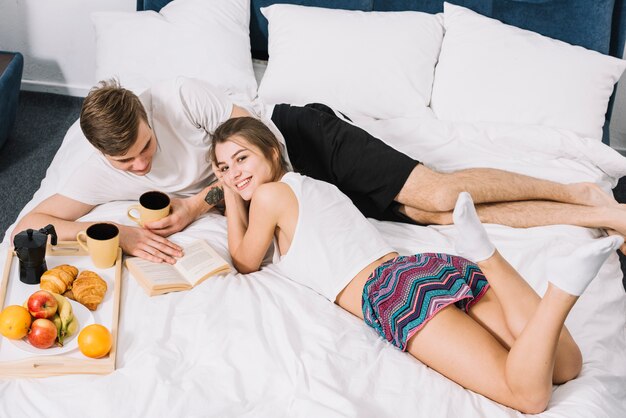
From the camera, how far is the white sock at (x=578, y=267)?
4.58ft

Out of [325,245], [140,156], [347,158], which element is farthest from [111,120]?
[347,158]

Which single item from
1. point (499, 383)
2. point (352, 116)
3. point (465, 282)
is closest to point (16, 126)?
point (352, 116)

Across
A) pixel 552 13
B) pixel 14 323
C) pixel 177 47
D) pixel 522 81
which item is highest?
pixel 552 13

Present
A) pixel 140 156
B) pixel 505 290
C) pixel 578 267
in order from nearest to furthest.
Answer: pixel 578 267
pixel 505 290
pixel 140 156

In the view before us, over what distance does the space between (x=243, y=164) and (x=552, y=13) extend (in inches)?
63.9

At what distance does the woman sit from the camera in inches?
57.6

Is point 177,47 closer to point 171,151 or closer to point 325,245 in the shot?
point 171,151

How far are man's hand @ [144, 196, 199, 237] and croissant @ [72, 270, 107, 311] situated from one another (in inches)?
10.9

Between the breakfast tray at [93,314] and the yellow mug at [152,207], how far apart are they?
14cm

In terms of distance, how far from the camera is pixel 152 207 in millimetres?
1990

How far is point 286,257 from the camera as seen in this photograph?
1803 millimetres

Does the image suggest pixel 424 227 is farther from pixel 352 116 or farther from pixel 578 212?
pixel 352 116

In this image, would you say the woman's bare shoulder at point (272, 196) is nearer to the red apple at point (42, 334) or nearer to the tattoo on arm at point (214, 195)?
the tattoo on arm at point (214, 195)

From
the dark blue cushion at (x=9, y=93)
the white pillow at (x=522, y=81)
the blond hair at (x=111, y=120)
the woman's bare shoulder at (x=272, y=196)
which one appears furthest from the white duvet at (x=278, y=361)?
the dark blue cushion at (x=9, y=93)
